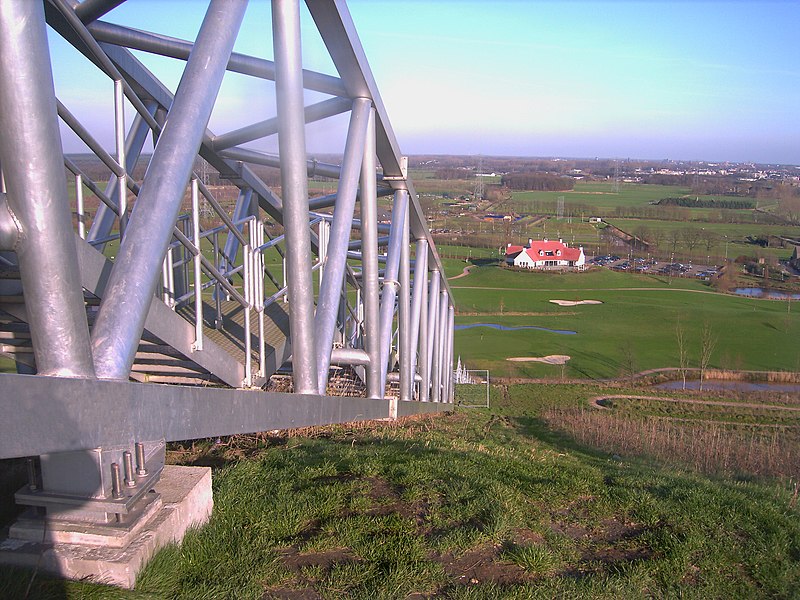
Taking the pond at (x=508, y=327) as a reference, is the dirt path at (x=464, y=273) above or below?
above

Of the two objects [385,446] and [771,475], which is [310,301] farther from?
[771,475]

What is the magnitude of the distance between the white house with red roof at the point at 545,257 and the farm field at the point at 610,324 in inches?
229

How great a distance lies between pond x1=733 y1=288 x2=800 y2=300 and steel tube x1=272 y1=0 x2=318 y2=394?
3120 inches

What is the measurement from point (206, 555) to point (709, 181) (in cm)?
20875

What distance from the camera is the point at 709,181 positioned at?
19038 centimetres

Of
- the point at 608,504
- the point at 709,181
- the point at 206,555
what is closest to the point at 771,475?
the point at 608,504

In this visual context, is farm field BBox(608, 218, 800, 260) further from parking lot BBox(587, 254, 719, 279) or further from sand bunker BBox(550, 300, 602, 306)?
sand bunker BBox(550, 300, 602, 306)

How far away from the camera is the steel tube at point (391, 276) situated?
6.54m

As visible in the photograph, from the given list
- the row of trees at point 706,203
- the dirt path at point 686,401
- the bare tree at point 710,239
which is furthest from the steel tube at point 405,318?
the row of trees at point 706,203

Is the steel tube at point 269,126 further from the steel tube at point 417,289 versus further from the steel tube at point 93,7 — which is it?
the steel tube at point 417,289

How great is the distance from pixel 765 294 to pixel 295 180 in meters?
84.0

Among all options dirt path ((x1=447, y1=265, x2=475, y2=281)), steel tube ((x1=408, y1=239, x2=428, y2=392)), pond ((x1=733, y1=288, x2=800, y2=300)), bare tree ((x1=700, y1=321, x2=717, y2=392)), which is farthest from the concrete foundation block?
pond ((x1=733, y1=288, x2=800, y2=300))

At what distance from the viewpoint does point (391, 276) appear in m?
6.92

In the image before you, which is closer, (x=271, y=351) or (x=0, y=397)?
(x=0, y=397)
